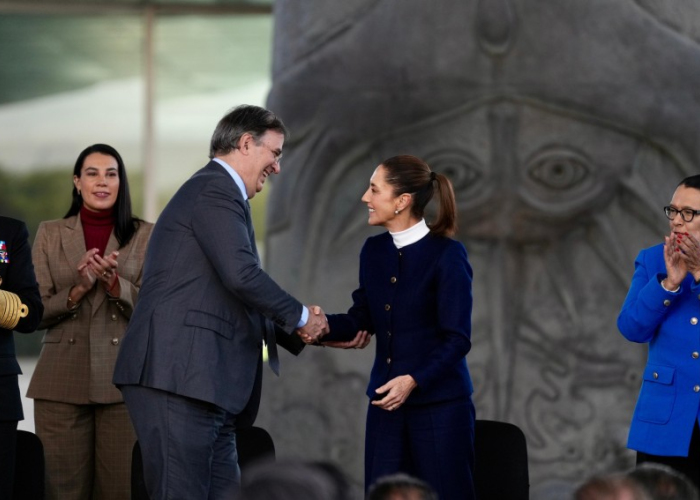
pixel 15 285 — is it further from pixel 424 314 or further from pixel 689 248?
pixel 689 248

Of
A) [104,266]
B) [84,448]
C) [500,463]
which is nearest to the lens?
[500,463]

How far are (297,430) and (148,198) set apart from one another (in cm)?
193

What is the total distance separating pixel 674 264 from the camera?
3.05 m

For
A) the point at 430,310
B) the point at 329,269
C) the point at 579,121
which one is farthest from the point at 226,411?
the point at 579,121

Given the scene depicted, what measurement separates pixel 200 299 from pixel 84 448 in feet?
3.43

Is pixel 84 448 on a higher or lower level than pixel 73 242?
lower

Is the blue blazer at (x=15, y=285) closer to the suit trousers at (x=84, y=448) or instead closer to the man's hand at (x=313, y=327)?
the suit trousers at (x=84, y=448)

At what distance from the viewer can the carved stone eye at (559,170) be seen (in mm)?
5348

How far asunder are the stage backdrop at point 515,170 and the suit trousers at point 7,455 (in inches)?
96.4

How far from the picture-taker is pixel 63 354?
3.91m

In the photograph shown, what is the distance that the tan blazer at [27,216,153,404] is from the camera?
386cm

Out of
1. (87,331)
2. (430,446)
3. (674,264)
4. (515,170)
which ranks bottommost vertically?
(430,446)

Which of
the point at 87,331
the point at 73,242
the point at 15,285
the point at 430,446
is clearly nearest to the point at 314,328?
the point at 430,446

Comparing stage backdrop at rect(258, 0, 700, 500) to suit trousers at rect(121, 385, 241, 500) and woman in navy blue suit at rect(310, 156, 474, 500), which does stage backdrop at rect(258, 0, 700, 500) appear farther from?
suit trousers at rect(121, 385, 241, 500)
